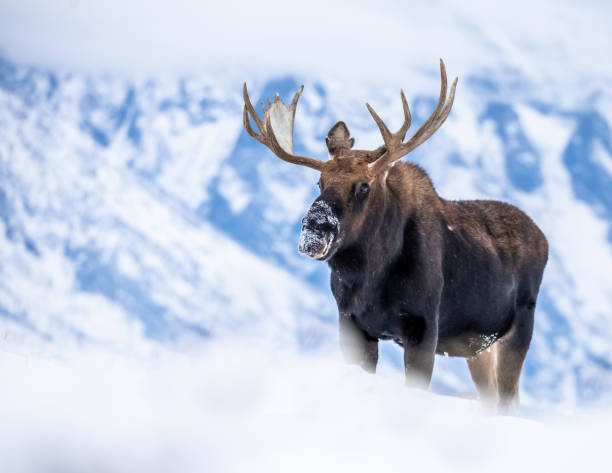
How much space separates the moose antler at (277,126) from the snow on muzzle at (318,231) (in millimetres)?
1032

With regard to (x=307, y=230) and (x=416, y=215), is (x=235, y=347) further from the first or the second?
(x=416, y=215)

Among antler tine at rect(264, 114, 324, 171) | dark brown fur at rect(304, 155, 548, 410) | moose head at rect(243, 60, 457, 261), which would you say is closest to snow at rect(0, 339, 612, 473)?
moose head at rect(243, 60, 457, 261)

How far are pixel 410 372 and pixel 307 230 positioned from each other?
1.51 metres

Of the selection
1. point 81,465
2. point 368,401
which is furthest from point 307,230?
point 81,465

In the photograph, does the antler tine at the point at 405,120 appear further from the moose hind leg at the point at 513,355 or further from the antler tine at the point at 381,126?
the moose hind leg at the point at 513,355

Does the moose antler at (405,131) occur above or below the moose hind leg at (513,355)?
above

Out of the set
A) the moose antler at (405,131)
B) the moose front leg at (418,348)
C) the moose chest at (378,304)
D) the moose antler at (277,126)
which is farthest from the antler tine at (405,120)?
the moose front leg at (418,348)

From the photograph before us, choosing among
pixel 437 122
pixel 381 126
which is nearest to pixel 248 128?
pixel 381 126

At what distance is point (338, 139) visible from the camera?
7.62 meters

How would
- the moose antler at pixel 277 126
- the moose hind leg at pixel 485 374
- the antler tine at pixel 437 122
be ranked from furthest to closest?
the moose hind leg at pixel 485 374, the moose antler at pixel 277 126, the antler tine at pixel 437 122

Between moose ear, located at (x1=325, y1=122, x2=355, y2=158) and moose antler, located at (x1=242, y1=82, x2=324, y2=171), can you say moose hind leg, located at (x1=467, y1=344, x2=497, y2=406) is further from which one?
moose antler, located at (x1=242, y1=82, x2=324, y2=171)

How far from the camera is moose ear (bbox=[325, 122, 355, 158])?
297 inches

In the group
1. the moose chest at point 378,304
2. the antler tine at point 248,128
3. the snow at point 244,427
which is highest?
the antler tine at point 248,128

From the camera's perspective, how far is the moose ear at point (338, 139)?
7.55m
